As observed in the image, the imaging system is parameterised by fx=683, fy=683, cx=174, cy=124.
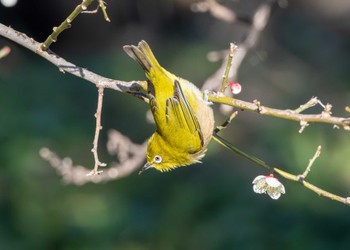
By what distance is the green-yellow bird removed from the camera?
139 inches

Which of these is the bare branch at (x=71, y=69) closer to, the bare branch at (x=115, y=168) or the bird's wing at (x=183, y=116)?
the bird's wing at (x=183, y=116)

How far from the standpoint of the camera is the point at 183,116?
12.0ft

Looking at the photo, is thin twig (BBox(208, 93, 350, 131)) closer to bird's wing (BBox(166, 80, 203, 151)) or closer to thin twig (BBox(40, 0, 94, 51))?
thin twig (BBox(40, 0, 94, 51))

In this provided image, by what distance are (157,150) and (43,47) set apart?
113 centimetres

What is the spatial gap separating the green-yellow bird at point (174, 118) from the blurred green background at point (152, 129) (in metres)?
0.88

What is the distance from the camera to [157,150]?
3648 mm

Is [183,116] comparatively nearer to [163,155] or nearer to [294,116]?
[163,155]

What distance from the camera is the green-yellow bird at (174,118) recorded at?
3.52m

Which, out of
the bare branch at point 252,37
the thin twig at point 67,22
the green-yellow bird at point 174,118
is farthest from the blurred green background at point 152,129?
the thin twig at point 67,22

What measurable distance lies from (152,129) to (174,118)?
15.9ft

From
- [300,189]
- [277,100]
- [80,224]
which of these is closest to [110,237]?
[80,224]

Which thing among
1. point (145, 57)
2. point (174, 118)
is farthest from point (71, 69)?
point (174, 118)

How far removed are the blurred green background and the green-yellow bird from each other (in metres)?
0.88

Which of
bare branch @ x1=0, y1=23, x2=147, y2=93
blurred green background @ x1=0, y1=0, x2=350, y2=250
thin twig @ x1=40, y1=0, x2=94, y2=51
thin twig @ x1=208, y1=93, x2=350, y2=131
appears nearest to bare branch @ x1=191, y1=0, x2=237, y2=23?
blurred green background @ x1=0, y1=0, x2=350, y2=250
